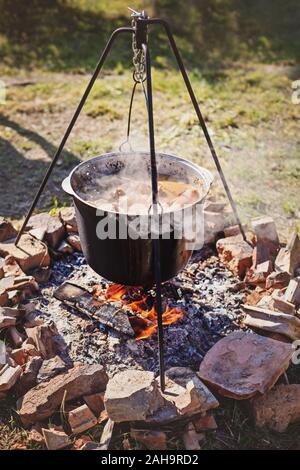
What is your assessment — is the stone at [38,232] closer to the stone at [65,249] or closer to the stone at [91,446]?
the stone at [65,249]

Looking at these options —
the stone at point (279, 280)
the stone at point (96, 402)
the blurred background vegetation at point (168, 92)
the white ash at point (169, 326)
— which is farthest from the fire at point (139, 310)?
the blurred background vegetation at point (168, 92)

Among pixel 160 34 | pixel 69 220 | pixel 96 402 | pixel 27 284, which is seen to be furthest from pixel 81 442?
pixel 160 34

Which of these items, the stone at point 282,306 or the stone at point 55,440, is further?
the stone at point 282,306

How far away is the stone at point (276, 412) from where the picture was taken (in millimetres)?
2867

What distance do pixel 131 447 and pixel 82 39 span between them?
275 inches

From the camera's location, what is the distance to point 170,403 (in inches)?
112

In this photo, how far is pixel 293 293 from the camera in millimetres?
3459

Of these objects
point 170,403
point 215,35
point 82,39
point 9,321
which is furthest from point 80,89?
point 170,403

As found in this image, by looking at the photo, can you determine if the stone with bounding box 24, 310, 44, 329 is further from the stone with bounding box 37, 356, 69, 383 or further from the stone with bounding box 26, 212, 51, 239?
the stone with bounding box 26, 212, 51, 239

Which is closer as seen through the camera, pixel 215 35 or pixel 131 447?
pixel 131 447

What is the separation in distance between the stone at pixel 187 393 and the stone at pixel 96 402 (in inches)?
14.2
